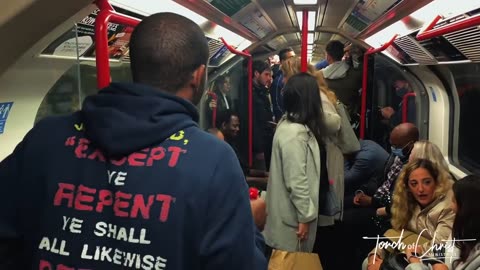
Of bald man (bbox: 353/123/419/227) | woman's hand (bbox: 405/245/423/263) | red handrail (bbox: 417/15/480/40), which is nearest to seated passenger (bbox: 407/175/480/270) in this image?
woman's hand (bbox: 405/245/423/263)

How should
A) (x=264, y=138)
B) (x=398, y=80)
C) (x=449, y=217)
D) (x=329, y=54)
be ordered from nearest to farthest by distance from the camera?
(x=449, y=217)
(x=329, y=54)
(x=398, y=80)
(x=264, y=138)

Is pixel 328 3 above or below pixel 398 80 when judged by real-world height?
above

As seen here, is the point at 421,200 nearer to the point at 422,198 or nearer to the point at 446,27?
the point at 422,198

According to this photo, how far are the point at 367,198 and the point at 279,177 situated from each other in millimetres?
1590

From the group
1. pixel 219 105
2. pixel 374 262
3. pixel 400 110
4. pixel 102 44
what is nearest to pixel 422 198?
pixel 374 262

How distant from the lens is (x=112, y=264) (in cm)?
107

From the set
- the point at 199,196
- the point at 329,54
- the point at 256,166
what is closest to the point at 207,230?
the point at 199,196

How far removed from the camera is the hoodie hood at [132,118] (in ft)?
3.52

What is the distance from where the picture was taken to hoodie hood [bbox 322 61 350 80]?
5316 mm

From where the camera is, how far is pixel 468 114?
484cm

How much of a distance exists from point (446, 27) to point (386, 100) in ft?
9.04

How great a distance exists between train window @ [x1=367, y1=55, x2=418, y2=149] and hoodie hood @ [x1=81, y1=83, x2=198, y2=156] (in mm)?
4712

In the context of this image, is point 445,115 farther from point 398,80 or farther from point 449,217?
point 449,217

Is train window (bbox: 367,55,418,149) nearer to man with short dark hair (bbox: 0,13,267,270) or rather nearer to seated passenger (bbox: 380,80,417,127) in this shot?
seated passenger (bbox: 380,80,417,127)
